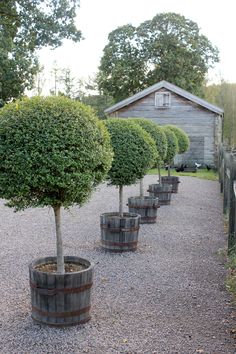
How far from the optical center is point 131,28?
44.7m

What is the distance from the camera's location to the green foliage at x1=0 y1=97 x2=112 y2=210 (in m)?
4.77

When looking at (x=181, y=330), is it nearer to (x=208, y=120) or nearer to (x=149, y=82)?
(x=208, y=120)

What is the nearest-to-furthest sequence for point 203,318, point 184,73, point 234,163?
point 203,318
point 234,163
point 184,73

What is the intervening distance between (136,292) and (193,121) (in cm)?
2420

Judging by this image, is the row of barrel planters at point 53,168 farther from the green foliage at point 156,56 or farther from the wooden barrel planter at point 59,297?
the green foliage at point 156,56

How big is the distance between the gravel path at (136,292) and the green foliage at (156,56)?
32584mm

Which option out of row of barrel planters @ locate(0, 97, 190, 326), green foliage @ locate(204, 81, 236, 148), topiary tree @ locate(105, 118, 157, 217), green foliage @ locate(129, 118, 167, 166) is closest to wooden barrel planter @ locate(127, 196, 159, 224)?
green foliage @ locate(129, 118, 167, 166)

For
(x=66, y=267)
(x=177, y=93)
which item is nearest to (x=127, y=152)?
(x=66, y=267)

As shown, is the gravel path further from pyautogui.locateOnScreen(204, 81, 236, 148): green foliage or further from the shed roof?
pyautogui.locateOnScreen(204, 81, 236, 148): green foliage

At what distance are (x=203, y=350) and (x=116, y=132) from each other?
480 centimetres

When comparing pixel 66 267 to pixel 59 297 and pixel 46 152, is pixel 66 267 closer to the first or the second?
pixel 59 297

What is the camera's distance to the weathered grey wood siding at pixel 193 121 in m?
29.3

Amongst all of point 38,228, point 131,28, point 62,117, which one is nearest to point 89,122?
point 62,117

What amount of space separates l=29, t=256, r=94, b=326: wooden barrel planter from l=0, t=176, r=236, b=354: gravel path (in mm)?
101
